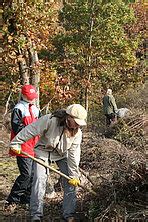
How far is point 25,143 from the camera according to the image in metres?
5.77

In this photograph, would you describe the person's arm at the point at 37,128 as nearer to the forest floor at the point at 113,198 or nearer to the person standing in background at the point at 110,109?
the forest floor at the point at 113,198

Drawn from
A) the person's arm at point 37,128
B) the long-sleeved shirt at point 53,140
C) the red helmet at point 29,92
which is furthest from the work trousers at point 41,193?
the red helmet at point 29,92

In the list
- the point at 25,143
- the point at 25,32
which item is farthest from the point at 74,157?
the point at 25,32

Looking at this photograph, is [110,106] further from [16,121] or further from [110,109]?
[16,121]

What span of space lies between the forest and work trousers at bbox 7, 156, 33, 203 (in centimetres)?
15

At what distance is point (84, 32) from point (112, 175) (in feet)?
49.1

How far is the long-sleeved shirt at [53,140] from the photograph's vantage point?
468 cm

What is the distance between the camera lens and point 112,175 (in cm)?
500

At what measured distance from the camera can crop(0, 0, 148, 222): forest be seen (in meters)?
4.79

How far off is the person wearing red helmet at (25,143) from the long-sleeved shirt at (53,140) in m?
0.87

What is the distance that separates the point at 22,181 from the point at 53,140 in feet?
4.54

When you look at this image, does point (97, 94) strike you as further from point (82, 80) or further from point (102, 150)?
point (102, 150)

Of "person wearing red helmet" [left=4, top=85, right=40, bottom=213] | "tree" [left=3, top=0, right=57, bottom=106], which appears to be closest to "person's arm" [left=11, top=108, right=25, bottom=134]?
"person wearing red helmet" [left=4, top=85, right=40, bottom=213]

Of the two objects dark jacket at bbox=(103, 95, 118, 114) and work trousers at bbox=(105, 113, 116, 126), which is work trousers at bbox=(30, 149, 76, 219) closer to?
work trousers at bbox=(105, 113, 116, 126)
